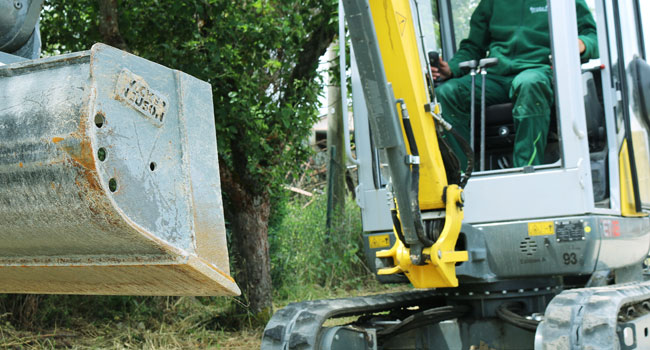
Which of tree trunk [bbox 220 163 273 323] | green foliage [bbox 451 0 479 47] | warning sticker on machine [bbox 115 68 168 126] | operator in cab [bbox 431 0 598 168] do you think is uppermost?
green foliage [bbox 451 0 479 47]

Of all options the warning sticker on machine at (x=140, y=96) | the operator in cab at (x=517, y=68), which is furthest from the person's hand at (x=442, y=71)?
the warning sticker on machine at (x=140, y=96)

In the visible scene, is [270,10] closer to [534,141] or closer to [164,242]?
[534,141]

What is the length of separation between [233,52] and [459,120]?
1.82 meters

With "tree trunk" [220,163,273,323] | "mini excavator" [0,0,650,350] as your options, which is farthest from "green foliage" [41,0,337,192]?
"mini excavator" [0,0,650,350]

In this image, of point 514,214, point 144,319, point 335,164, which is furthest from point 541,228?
point 335,164

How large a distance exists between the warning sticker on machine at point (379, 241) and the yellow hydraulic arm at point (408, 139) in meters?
0.50

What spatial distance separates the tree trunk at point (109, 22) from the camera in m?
5.53

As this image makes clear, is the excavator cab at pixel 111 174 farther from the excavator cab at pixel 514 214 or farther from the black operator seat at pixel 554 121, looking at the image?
the black operator seat at pixel 554 121

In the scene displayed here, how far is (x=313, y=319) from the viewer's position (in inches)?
159

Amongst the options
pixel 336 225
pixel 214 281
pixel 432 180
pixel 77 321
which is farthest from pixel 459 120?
pixel 336 225

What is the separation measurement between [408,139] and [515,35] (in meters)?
1.28

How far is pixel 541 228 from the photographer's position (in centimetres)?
414

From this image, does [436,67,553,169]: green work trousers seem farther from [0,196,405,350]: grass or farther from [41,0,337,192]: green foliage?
[0,196,405,350]: grass

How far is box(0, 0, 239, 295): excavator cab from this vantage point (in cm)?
215
